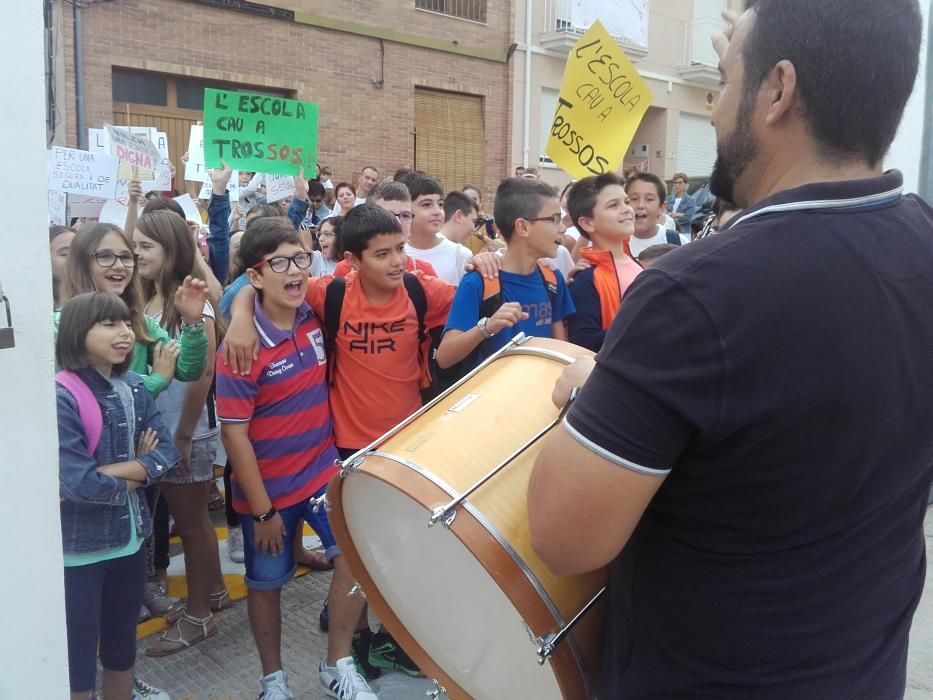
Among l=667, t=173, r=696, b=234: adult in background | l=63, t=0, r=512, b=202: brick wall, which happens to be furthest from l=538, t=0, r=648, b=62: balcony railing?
l=667, t=173, r=696, b=234: adult in background

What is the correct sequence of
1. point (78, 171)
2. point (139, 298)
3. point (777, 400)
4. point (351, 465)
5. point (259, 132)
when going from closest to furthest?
point (777, 400)
point (351, 465)
point (139, 298)
point (259, 132)
point (78, 171)

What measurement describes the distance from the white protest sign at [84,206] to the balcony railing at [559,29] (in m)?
11.7

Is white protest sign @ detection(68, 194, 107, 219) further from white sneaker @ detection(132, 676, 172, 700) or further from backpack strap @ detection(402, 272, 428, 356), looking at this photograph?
white sneaker @ detection(132, 676, 172, 700)

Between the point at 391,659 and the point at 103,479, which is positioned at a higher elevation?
the point at 103,479

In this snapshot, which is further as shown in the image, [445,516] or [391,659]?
[391,659]

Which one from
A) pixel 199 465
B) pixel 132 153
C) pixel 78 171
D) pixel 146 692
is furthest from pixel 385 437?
pixel 132 153

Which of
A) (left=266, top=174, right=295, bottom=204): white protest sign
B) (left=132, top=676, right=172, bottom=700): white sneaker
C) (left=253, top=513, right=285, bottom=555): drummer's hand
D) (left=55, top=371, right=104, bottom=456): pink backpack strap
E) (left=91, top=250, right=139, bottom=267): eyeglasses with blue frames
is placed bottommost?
(left=132, top=676, right=172, bottom=700): white sneaker

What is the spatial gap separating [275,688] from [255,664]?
42cm

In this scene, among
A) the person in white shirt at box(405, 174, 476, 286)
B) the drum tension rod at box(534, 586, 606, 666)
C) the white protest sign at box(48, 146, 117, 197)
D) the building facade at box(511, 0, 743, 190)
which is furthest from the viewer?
the building facade at box(511, 0, 743, 190)

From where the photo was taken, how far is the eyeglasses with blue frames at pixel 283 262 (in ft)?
9.81

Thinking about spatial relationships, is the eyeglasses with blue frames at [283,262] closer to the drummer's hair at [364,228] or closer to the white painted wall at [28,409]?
the drummer's hair at [364,228]

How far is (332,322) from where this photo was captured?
3.19 m

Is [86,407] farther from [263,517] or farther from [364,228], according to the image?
[364,228]

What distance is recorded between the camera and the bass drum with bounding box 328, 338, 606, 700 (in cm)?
147
